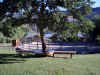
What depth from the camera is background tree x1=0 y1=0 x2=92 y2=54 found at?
1356 centimetres

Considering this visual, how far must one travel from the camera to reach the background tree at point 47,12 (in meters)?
13.6

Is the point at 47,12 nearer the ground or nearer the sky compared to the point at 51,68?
nearer the sky

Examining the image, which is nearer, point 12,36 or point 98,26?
point 98,26

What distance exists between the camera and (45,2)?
1438 cm

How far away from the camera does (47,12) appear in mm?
14305

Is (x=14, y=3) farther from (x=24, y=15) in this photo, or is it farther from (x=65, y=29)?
(x=65, y=29)

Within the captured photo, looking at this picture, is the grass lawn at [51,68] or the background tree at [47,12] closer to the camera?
the grass lawn at [51,68]

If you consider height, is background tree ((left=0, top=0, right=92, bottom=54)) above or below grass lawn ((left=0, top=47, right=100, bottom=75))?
above

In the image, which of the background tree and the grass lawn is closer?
the grass lawn

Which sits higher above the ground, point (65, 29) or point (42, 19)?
point (42, 19)

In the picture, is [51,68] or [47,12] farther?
[47,12]

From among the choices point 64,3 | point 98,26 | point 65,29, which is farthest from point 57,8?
point 98,26

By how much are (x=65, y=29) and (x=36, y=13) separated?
317cm

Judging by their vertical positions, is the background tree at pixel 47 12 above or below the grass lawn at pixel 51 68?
above
